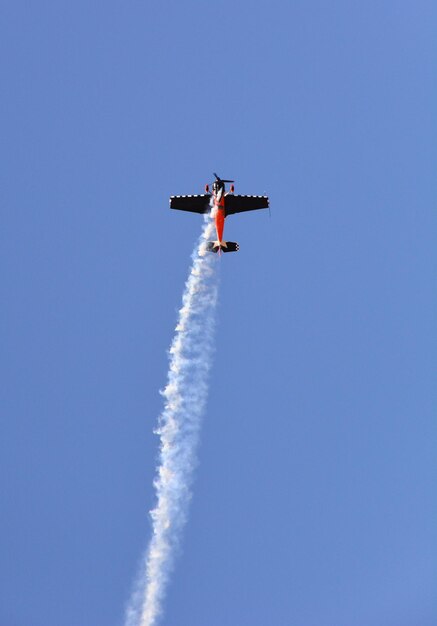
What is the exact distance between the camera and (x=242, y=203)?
289 ft

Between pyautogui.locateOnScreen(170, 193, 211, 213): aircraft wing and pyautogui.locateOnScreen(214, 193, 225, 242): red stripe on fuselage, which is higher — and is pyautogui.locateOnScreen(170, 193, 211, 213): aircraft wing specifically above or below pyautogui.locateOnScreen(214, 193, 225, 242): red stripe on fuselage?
above

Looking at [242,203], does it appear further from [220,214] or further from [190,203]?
[190,203]

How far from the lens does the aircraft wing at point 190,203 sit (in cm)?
8781

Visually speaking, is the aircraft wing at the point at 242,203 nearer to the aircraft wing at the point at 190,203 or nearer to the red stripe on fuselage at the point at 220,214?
the red stripe on fuselage at the point at 220,214

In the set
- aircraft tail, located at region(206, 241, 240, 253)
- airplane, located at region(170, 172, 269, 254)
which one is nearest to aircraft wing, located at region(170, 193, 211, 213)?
airplane, located at region(170, 172, 269, 254)

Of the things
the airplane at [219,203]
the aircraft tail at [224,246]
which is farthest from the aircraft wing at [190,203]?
the aircraft tail at [224,246]

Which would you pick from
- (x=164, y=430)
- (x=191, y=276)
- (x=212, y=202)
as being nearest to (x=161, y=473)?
(x=164, y=430)

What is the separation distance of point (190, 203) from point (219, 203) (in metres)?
3.01

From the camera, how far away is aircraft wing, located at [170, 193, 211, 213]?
8781cm

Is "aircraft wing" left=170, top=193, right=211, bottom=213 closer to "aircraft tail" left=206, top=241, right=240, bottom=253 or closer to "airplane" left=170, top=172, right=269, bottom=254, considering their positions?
"airplane" left=170, top=172, right=269, bottom=254

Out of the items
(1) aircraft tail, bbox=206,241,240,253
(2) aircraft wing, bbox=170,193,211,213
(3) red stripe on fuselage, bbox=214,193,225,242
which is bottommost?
(1) aircraft tail, bbox=206,241,240,253

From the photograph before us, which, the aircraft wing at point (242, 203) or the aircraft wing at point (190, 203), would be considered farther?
the aircraft wing at point (190, 203)

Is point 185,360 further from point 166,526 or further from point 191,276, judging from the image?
point 166,526

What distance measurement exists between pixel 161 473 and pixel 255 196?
2502 cm
